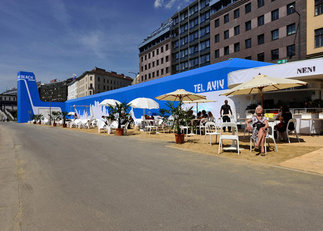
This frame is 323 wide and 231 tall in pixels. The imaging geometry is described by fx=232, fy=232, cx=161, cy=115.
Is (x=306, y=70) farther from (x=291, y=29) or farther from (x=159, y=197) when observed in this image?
(x=291, y=29)

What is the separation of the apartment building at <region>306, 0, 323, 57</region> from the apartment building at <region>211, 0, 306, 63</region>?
172 cm

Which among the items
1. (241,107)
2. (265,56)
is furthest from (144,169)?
(265,56)

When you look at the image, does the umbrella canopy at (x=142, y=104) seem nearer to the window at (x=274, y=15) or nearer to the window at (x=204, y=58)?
the window at (x=274, y=15)

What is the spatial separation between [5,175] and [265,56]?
3301cm

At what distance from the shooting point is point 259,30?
105 ft

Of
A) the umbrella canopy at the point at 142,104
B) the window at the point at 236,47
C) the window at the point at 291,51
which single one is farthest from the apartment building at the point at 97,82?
the umbrella canopy at the point at 142,104

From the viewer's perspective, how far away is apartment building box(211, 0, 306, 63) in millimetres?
27719

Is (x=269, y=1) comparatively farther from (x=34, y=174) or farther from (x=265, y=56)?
(x=34, y=174)

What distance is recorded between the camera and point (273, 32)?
3066cm

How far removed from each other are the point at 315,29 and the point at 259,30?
381 inches

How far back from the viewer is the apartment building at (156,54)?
54.4m

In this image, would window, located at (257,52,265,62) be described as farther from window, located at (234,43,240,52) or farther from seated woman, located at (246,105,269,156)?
seated woman, located at (246,105,269,156)

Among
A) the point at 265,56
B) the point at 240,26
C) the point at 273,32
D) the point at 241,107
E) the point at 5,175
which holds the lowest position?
the point at 5,175

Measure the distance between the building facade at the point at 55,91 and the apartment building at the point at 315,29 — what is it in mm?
113809
